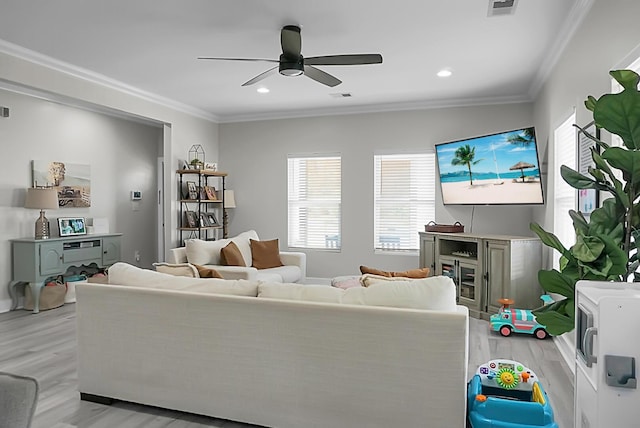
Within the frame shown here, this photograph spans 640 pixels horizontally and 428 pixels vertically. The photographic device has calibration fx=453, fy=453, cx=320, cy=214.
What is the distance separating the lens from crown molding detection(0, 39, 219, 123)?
4129 mm

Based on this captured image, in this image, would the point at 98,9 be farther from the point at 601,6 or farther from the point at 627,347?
the point at 627,347

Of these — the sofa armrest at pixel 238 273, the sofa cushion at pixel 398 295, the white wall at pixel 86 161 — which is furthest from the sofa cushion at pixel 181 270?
the white wall at pixel 86 161

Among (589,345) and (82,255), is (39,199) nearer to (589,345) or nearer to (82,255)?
(82,255)

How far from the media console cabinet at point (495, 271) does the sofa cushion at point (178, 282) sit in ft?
10.7

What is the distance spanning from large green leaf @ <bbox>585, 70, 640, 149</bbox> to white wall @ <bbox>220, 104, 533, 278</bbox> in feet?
14.8

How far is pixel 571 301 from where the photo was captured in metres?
1.95

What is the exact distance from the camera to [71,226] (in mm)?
5891

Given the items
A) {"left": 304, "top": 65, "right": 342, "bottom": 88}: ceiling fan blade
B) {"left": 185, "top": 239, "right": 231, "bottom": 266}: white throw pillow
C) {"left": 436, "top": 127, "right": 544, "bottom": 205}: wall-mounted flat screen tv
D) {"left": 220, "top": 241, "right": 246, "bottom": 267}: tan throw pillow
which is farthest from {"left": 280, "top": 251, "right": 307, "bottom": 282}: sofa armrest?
{"left": 304, "top": 65, "right": 342, "bottom": 88}: ceiling fan blade

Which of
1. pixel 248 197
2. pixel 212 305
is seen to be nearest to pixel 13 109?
pixel 248 197

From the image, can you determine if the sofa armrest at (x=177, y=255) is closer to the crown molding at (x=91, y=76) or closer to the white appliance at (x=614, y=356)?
the crown molding at (x=91, y=76)

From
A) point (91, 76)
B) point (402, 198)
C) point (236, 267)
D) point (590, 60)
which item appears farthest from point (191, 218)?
point (590, 60)

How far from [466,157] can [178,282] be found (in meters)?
4.14

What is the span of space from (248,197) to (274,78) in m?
2.61

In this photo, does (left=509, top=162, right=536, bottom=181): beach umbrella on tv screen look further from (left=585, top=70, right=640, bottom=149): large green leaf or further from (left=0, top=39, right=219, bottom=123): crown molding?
(left=0, top=39, right=219, bottom=123): crown molding
